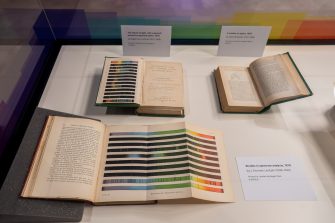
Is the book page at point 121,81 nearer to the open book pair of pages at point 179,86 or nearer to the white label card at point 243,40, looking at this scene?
the open book pair of pages at point 179,86

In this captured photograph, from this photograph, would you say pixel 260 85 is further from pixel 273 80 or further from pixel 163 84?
pixel 163 84

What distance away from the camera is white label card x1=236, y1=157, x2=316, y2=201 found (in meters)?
0.75

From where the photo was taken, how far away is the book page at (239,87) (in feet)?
2.98

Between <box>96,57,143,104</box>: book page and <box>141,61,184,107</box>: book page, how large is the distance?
27mm

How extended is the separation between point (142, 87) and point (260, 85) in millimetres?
385

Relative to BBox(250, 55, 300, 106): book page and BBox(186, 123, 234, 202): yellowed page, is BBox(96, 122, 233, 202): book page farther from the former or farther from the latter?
BBox(250, 55, 300, 106): book page

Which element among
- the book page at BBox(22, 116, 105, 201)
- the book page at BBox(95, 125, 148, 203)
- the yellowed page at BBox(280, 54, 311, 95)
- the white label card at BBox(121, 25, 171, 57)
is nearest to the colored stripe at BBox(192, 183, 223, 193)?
the book page at BBox(95, 125, 148, 203)

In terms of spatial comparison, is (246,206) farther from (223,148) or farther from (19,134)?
(19,134)

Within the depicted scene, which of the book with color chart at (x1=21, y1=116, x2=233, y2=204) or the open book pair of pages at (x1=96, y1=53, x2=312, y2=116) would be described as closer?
the book with color chart at (x1=21, y1=116, x2=233, y2=204)

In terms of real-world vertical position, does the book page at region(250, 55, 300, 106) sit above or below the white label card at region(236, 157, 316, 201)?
above

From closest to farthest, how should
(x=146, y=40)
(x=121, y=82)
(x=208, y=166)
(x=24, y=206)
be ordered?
(x=24, y=206) → (x=208, y=166) → (x=121, y=82) → (x=146, y=40)

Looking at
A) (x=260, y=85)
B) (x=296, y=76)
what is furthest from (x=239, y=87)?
(x=296, y=76)

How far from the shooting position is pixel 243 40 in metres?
1.05

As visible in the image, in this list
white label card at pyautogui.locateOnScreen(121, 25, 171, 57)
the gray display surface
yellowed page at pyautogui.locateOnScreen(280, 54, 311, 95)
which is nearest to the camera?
the gray display surface
